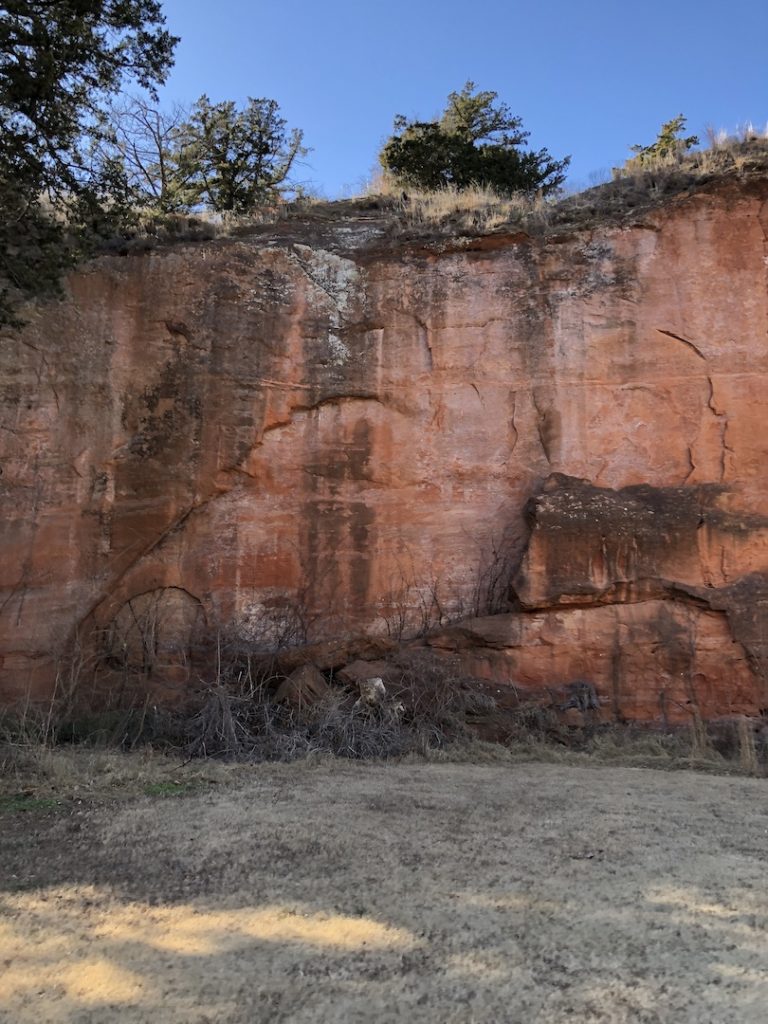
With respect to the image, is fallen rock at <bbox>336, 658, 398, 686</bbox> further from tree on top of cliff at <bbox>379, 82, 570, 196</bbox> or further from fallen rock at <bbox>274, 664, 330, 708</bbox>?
tree on top of cliff at <bbox>379, 82, 570, 196</bbox>

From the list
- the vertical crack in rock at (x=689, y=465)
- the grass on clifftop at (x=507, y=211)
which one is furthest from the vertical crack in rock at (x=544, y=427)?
the grass on clifftop at (x=507, y=211)

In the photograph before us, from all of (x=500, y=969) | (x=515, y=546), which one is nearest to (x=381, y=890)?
(x=500, y=969)

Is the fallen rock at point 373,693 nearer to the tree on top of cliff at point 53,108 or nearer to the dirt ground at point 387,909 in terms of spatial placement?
the dirt ground at point 387,909

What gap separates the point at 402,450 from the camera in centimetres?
922

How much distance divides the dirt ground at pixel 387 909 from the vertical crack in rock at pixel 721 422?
4.05 metres

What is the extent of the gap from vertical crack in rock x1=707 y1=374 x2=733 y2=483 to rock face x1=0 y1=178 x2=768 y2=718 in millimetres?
16

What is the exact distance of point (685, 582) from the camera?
816 centimetres

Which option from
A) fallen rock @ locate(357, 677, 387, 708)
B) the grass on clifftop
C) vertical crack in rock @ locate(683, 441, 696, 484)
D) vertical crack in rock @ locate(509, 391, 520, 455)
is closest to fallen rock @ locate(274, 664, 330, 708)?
fallen rock @ locate(357, 677, 387, 708)

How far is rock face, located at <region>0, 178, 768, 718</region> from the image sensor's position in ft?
27.1

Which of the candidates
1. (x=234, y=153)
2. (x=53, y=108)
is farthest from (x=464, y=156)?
(x=53, y=108)

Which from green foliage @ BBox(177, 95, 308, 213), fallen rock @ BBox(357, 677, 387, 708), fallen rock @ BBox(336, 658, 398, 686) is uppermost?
green foliage @ BBox(177, 95, 308, 213)

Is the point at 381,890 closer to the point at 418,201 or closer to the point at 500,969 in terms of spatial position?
the point at 500,969

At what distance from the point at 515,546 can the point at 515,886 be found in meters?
5.31

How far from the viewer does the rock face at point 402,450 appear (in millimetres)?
8266
